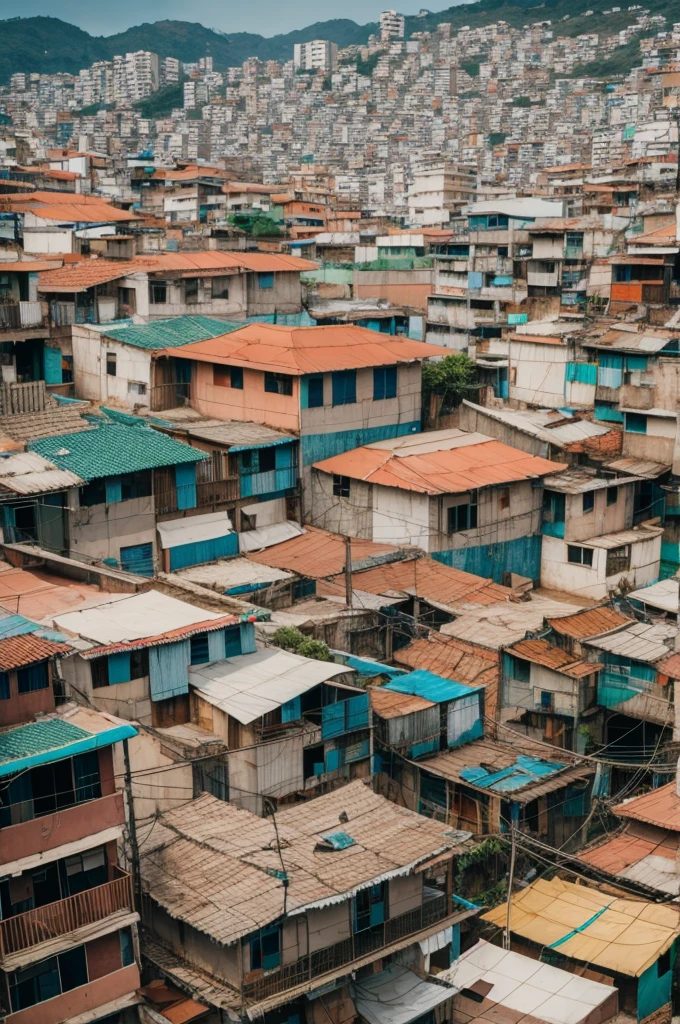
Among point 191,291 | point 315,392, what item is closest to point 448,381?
point 315,392

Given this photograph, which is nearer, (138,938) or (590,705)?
(138,938)

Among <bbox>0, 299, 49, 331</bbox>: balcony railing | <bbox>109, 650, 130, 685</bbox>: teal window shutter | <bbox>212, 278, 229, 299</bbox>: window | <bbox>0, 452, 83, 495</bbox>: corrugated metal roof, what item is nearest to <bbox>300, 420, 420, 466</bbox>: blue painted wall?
<bbox>0, 452, 83, 495</bbox>: corrugated metal roof

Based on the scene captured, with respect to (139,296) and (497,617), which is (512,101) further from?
(497,617)

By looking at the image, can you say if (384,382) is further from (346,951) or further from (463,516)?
(346,951)

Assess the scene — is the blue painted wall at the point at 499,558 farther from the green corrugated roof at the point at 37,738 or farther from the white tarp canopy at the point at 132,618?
the green corrugated roof at the point at 37,738

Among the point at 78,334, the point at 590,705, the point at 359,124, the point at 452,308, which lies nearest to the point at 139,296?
the point at 78,334

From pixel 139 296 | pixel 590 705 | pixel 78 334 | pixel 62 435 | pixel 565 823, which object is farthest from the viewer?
pixel 139 296
